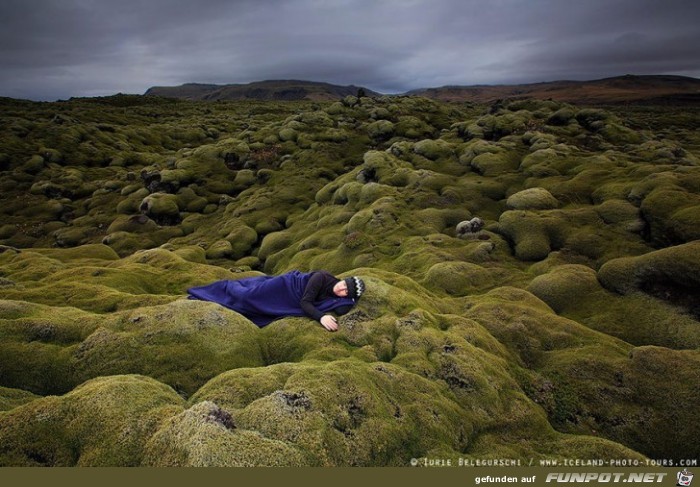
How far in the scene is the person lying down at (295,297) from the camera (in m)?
12.7

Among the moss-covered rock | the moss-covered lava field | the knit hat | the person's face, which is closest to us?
the moss-covered lava field

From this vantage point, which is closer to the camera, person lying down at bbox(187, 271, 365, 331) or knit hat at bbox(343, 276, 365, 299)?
person lying down at bbox(187, 271, 365, 331)

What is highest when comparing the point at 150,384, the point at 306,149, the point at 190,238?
the point at 306,149

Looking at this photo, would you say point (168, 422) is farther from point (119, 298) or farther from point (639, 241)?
point (639, 241)

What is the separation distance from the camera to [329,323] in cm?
1180

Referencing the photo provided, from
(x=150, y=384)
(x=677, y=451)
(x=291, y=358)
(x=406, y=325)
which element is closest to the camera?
(x=150, y=384)

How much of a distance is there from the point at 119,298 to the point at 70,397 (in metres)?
7.40

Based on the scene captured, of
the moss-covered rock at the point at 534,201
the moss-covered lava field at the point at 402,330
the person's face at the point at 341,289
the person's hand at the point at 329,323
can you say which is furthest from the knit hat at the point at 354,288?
the moss-covered rock at the point at 534,201

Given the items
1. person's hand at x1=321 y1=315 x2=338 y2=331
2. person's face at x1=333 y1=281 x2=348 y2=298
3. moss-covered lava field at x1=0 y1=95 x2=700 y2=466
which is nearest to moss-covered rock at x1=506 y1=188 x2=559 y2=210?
moss-covered lava field at x1=0 y1=95 x2=700 y2=466

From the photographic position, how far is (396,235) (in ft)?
94.5

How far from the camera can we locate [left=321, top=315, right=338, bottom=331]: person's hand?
11.7 m

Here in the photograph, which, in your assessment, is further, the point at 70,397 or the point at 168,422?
the point at 70,397

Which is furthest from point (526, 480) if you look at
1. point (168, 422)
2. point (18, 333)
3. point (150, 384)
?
point (18, 333)

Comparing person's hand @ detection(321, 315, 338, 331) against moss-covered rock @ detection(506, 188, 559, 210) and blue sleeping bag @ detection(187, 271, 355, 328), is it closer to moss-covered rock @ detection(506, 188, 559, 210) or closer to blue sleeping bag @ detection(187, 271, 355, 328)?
blue sleeping bag @ detection(187, 271, 355, 328)
